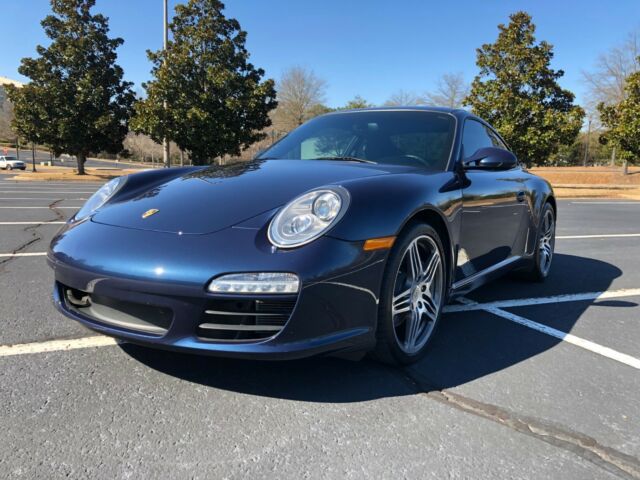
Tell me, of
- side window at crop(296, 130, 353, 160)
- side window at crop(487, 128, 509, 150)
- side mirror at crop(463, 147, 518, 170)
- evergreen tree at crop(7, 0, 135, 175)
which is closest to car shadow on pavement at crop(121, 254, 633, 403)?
side mirror at crop(463, 147, 518, 170)

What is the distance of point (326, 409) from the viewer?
81.5 inches

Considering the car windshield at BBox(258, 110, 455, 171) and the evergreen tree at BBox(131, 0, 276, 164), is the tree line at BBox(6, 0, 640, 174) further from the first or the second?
the car windshield at BBox(258, 110, 455, 171)

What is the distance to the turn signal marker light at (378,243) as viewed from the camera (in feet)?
6.90

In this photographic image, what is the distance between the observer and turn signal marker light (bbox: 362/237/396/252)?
2.10 meters

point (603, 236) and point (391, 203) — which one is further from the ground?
point (391, 203)

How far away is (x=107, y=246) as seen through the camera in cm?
214

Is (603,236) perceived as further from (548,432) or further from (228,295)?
(228,295)

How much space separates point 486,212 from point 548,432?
5.25 ft

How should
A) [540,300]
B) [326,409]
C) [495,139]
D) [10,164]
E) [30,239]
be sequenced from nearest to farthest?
[326,409] → [540,300] → [495,139] → [30,239] → [10,164]

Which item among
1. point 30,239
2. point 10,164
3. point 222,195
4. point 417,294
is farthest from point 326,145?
point 10,164

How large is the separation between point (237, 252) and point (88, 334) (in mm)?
1383

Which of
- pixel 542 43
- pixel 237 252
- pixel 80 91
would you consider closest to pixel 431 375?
pixel 237 252

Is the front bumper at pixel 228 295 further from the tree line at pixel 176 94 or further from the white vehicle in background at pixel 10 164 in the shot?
the white vehicle in background at pixel 10 164

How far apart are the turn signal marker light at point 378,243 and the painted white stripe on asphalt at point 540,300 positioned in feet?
4.90
